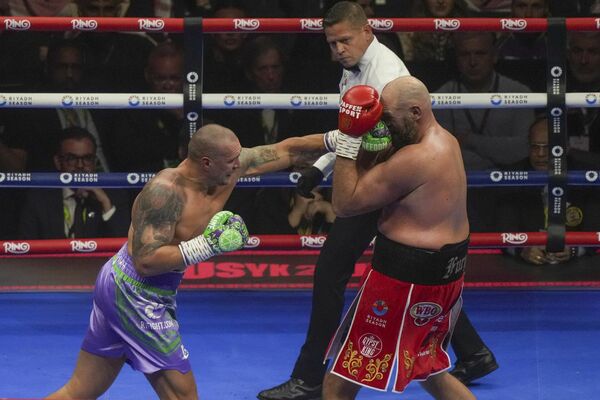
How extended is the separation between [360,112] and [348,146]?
0.15 m

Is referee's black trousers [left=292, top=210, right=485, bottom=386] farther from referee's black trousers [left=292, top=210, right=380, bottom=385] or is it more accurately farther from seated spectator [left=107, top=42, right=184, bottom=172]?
seated spectator [left=107, top=42, right=184, bottom=172]

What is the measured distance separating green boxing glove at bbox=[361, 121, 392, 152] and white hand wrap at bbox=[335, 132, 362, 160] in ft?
0.15

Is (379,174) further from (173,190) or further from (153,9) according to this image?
(153,9)

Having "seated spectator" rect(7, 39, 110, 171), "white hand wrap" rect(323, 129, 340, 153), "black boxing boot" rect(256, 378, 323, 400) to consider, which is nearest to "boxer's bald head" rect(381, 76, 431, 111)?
"white hand wrap" rect(323, 129, 340, 153)

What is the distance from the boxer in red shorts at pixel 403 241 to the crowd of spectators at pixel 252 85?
208 centimetres

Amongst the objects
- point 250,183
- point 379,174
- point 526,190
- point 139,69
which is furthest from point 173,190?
point 526,190

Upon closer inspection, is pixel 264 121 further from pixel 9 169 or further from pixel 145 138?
pixel 9 169

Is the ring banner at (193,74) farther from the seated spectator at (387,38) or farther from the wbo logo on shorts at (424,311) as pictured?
the wbo logo on shorts at (424,311)

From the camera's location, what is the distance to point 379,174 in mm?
3865

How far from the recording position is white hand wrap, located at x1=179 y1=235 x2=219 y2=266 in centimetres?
384

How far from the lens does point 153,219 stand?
3904 mm

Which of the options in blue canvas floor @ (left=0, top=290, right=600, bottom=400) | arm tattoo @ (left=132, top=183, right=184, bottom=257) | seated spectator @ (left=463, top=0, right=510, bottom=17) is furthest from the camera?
seated spectator @ (left=463, top=0, right=510, bottom=17)

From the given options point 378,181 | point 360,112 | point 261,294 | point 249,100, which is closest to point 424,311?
point 378,181

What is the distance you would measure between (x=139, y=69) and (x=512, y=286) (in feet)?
7.20
